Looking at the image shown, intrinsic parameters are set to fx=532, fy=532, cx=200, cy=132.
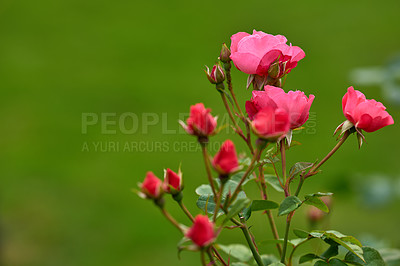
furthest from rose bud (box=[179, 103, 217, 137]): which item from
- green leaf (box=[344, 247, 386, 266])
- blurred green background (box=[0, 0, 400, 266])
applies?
blurred green background (box=[0, 0, 400, 266])

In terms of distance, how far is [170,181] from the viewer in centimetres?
71

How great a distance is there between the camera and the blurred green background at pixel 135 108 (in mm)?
2508

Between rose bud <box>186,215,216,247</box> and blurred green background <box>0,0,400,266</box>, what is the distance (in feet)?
4.02

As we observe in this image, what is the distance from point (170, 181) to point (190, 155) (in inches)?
91.0

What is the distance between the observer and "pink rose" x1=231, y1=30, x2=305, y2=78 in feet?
2.64

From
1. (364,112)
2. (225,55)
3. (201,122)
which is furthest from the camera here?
(225,55)

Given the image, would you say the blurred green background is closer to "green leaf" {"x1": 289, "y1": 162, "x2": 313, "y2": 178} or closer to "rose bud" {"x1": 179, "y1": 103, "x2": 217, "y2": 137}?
"green leaf" {"x1": 289, "y1": 162, "x2": 313, "y2": 178}

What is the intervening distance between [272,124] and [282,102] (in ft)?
0.35

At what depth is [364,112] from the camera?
2.58ft

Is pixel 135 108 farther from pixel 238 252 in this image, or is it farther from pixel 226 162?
pixel 226 162

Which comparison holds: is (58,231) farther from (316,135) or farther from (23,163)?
(316,135)

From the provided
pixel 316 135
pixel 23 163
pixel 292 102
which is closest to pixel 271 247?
pixel 316 135

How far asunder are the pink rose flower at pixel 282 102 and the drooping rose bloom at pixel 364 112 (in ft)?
0.25

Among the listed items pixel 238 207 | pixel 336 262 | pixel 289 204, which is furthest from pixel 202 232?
pixel 336 262
